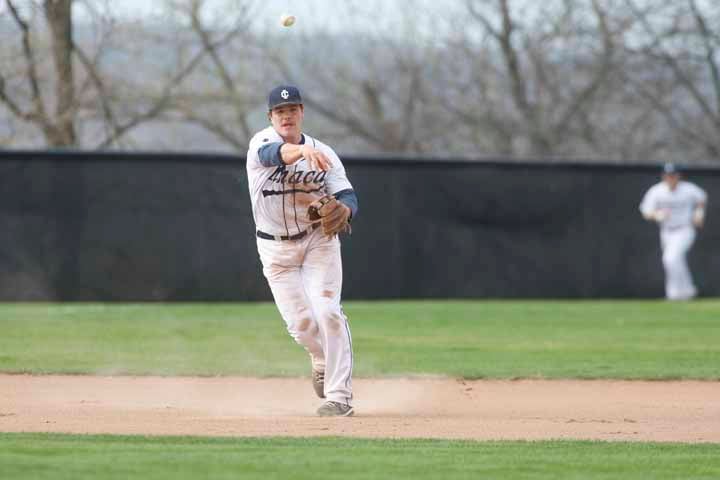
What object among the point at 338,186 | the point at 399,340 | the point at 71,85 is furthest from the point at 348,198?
the point at 71,85

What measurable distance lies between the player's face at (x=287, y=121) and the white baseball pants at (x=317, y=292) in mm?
546

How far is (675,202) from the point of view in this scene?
63.9 feet

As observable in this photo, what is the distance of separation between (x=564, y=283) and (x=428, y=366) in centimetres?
912

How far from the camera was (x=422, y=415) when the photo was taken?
8.14 metres

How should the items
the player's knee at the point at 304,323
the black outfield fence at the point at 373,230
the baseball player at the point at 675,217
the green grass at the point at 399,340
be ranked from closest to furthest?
1. the player's knee at the point at 304,323
2. the green grass at the point at 399,340
3. the black outfield fence at the point at 373,230
4. the baseball player at the point at 675,217

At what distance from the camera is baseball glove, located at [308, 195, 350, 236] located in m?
7.56

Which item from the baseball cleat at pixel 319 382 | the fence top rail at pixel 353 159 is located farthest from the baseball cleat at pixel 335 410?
the fence top rail at pixel 353 159

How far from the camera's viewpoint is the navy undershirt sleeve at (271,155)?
7.35m

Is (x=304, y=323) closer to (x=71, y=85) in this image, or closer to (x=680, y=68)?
(x=71, y=85)

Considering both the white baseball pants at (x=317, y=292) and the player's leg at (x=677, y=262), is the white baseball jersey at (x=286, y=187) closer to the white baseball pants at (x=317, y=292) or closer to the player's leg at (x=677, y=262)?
the white baseball pants at (x=317, y=292)

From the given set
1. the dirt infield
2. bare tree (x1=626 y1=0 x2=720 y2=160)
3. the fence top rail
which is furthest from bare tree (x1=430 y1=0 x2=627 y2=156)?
the dirt infield

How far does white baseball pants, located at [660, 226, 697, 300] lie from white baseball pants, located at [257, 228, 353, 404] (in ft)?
40.9

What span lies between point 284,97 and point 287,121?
134mm

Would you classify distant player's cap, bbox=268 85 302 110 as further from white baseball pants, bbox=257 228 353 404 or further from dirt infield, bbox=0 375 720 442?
dirt infield, bbox=0 375 720 442
